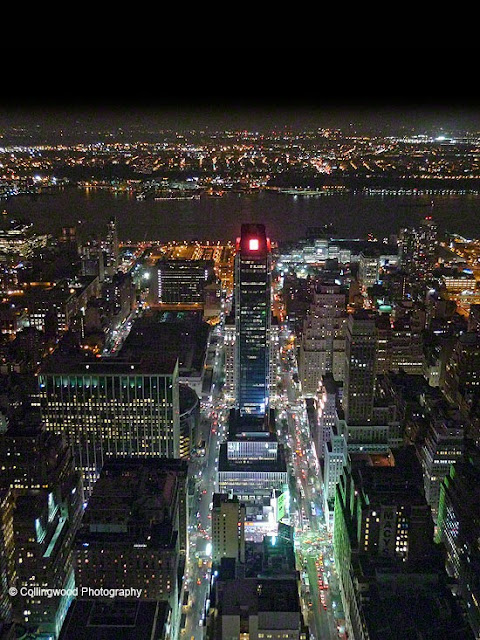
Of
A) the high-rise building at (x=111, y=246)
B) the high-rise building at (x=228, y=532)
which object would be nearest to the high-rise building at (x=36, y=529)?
the high-rise building at (x=228, y=532)

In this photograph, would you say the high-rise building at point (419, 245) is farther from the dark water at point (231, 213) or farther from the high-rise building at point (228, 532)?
the high-rise building at point (228, 532)

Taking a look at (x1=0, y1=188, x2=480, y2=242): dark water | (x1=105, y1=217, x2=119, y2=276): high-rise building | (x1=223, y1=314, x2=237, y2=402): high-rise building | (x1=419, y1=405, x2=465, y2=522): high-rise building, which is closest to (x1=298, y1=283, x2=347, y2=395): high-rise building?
(x1=223, y1=314, x2=237, y2=402): high-rise building

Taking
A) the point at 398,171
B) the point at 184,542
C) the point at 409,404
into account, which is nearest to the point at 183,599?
the point at 184,542

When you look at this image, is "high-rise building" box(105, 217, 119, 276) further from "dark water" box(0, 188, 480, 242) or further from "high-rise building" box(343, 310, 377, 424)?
"high-rise building" box(343, 310, 377, 424)

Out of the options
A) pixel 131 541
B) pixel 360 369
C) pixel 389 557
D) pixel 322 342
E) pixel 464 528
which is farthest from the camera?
pixel 322 342

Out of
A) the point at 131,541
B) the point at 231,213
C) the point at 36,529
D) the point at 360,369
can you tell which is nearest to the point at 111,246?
the point at 231,213

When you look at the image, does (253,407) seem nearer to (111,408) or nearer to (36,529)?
(111,408)
